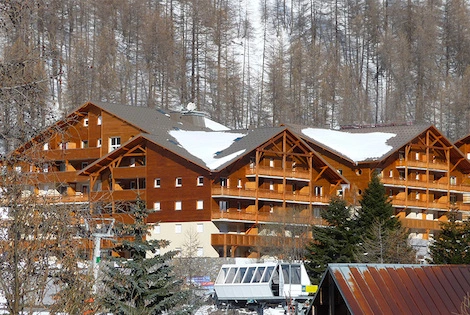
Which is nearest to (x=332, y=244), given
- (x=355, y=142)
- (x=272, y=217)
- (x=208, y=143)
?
(x=272, y=217)

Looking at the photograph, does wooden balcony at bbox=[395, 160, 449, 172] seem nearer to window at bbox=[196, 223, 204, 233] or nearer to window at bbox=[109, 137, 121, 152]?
window at bbox=[196, 223, 204, 233]

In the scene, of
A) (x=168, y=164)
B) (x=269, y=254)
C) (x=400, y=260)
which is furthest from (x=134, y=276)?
(x=168, y=164)

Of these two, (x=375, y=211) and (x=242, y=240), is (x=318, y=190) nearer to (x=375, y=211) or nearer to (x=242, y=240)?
(x=242, y=240)

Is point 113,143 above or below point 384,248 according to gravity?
above

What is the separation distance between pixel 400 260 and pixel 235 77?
79.3m

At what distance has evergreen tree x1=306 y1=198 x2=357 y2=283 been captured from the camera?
49.0 m

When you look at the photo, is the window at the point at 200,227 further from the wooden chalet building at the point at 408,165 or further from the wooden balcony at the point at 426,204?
the wooden balcony at the point at 426,204

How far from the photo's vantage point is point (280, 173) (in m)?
72.8

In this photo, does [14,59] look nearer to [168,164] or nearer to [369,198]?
[369,198]

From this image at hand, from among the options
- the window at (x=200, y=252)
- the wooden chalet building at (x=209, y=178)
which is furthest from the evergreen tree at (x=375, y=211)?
the window at (x=200, y=252)

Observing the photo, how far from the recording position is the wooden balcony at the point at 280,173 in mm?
71425

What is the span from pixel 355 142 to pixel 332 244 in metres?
34.7

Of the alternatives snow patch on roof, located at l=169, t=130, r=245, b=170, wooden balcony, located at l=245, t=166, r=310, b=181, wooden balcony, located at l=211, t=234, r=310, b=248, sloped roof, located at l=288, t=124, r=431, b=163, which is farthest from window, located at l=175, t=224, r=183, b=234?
sloped roof, located at l=288, t=124, r=431, b=163

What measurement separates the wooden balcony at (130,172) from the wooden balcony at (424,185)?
1804cm
